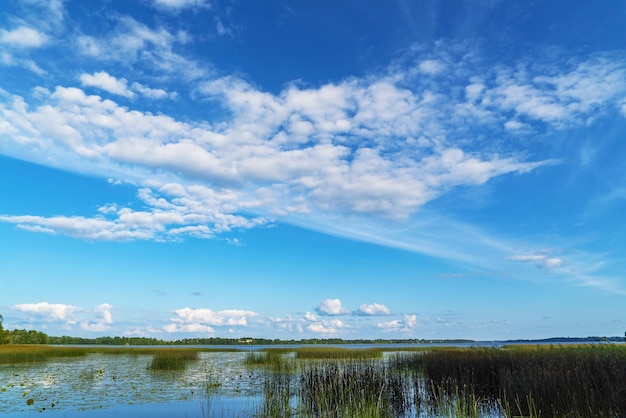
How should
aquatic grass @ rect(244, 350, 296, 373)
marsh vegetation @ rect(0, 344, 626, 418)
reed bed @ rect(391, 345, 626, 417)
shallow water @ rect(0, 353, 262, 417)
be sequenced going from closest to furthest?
reed bed @ rect(391, 345, 626, 417) → marsh vegetation @ rect(0, 344, 626, 418) → shallow water @ rect(0, 353, 262, 417) → aquatic grass @ rect(244, 350, 296, 373)

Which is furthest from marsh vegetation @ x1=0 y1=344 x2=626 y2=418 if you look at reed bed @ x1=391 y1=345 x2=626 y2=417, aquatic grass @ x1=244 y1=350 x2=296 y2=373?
aquatic grass @ x1=244 y1=350 x2=296 y2=373

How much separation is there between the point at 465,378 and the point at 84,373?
19.5 meters

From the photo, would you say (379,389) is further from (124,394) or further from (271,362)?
(271,362)

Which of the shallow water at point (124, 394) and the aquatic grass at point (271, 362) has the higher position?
the shallow water at point (124, 394)

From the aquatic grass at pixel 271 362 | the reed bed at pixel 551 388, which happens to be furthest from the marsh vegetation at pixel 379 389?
the aquatic grass at pixel 271 362

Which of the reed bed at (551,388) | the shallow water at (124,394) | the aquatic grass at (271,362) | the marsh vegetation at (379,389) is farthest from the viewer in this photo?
the aquatic grass at (271,362)

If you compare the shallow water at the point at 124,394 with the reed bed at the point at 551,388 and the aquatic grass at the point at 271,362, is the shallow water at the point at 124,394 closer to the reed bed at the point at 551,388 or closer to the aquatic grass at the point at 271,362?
the aquatic grass at the point at 271,362

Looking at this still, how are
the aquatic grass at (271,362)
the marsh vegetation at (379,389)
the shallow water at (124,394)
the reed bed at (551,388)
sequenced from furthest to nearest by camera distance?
the aquatic grass at (271,362), the shallow water at (124,394), the marsh vegetation at (379,389), the reed bed at (551,388)

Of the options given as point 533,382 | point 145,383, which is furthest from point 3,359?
point 533,382

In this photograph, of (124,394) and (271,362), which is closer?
(124,394)

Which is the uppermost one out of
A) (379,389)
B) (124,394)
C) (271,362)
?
(379,389)

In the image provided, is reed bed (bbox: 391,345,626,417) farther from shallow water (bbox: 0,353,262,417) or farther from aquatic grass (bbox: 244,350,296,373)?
aquatic grass (bbox: 244,350,296,373)

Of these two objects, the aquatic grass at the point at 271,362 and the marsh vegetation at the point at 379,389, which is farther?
the aquatic grass at the point at 271,362

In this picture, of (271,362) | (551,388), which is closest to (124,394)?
(271,362)
